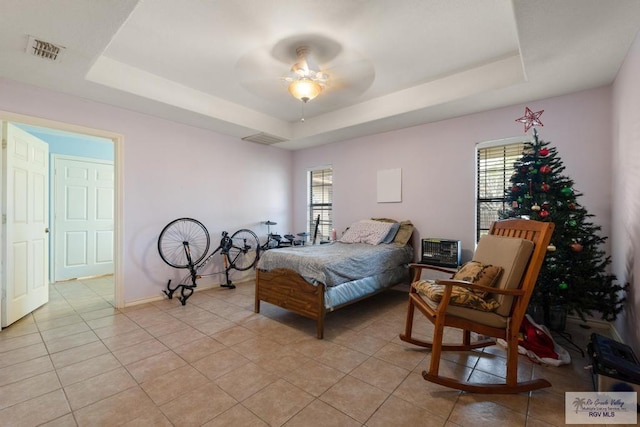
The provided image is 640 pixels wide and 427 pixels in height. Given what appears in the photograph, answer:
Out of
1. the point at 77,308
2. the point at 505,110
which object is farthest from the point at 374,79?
the point at 77,308

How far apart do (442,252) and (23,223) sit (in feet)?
16.5

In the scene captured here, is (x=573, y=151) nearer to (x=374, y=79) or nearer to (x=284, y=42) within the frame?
(x=374, y=79)

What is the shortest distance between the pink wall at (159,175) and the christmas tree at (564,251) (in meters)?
4.07

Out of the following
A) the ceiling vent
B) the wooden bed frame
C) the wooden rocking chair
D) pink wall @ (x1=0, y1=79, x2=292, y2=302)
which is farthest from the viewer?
pink wall @ (x1=0, y1=79, x2=292, y2=302)

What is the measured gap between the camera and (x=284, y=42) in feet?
8.64

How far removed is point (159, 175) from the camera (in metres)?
3.93

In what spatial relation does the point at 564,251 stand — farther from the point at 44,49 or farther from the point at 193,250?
the point at 44,49

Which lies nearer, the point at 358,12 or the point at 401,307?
the point at 358,12

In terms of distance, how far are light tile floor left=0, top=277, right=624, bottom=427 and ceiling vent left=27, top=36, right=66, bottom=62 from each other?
2.56 metres

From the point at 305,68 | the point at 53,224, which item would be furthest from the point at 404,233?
the point at 53,224

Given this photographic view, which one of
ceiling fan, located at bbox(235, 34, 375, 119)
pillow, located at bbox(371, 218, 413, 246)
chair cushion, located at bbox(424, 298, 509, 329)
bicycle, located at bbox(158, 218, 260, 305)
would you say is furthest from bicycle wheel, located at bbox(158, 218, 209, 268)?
chair cushion, located at bbox(424, 298, 509, 329)

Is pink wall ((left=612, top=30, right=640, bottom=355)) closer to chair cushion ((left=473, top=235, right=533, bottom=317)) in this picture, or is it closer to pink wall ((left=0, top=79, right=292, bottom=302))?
chair cushion ((left=473, top=235, right=533, bottom=317))

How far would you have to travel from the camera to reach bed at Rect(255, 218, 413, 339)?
2717 millimetres

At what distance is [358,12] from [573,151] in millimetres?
2768
